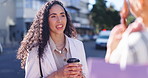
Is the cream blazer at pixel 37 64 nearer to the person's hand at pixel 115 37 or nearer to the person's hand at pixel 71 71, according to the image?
the person's hand at pixel 71 71

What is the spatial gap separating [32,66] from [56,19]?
1.38ft

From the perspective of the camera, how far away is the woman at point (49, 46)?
6.84 feet

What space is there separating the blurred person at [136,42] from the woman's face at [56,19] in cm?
134

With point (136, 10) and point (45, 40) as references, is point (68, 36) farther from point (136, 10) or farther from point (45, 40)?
point (136, 10)

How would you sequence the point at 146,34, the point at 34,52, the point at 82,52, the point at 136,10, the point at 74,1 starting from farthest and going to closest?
the point at 74,1
the point at 82,52
the point at 34,52
the point at 136,10
the point at 146,34

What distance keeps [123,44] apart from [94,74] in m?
0.13

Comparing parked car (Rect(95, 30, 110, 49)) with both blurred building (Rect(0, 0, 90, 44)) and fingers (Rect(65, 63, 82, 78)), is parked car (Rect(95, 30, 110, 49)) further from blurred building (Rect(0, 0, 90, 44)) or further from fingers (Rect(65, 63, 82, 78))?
fingers (Rect(65, 63, 82, 78))

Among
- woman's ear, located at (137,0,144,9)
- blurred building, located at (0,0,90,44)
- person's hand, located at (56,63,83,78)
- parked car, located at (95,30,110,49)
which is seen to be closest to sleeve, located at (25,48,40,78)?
person's hand, located at (56,63,83,78)

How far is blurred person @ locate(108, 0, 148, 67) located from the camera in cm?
78

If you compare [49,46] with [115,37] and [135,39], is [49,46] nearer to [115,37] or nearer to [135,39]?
[115,37]

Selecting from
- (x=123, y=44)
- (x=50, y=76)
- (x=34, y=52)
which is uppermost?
(x=123, y=44)

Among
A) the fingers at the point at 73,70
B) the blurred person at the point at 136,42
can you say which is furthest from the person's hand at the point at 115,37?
the fingers at the point at 73,70

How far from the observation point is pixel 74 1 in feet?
163

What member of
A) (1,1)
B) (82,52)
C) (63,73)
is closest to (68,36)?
(82,52)
